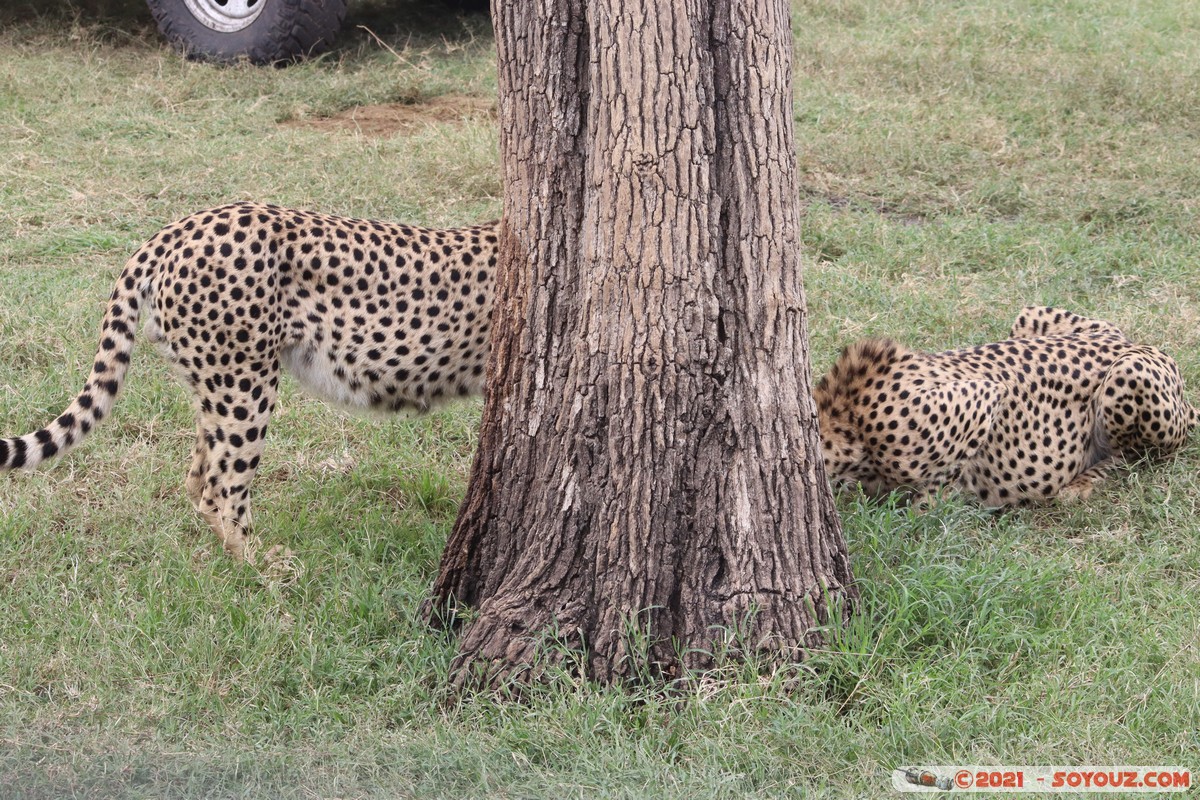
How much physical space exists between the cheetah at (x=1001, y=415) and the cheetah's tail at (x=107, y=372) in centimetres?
218

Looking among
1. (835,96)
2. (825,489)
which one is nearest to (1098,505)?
(825,489)

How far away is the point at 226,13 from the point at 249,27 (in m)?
0.33

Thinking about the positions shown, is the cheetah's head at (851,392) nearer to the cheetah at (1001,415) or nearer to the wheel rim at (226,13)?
the cheetah at (1001,415)

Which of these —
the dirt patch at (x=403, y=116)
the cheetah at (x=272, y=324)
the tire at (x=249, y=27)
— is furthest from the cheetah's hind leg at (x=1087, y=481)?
the tire at (x=249, y=27)

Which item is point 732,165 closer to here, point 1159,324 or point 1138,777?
point 1138,777

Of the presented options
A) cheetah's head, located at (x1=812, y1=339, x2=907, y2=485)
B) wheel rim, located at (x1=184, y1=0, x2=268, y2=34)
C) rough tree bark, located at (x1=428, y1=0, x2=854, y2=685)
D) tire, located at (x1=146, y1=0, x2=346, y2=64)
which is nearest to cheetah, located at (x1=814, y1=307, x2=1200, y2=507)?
cheetah's head, located at (x1=812, y1=339, x2=907, y2=485)

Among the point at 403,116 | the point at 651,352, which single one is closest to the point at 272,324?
the point at 651,352

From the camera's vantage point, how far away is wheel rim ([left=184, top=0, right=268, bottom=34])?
9.09m

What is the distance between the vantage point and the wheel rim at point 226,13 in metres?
9.09

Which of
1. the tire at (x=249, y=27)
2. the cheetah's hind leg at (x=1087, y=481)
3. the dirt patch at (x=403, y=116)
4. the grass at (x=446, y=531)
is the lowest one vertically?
the cheetah's hind leg at (x=1087, y=481)

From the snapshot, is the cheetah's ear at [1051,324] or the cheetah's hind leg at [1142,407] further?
the cheetah's ear at [1051,324]

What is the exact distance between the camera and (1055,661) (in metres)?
3.37

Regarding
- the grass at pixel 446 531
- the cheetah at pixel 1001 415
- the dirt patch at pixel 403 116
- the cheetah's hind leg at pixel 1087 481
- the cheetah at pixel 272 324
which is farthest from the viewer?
the dirt patch at pixel 403 116

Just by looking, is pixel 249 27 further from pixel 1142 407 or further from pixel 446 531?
pixel 1142 407
